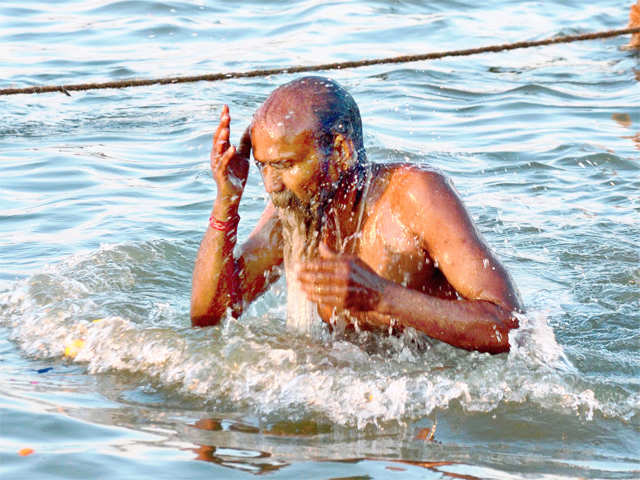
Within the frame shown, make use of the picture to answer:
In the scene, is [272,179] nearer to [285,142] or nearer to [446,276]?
[285,142]

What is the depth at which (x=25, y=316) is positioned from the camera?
5.06 m

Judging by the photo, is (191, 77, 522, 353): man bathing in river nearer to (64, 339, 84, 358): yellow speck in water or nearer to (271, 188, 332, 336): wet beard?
(271, 188, 332, 336): wet beard

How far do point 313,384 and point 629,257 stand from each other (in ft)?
8.78

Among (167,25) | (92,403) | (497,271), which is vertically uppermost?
(167,25)

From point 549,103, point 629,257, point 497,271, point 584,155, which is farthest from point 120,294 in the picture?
point 549,103

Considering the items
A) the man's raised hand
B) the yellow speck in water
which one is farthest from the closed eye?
the yellow speck in water

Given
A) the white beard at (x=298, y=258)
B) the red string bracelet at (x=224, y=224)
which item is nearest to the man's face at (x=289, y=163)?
the white beard at (x=298, y=258)

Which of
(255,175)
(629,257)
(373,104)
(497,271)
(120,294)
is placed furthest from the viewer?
(373,104)

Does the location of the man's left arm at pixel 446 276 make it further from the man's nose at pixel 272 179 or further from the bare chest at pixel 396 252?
the man's nose at pixel 272 179

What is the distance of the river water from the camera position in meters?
3.64

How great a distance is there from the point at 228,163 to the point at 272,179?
309mm

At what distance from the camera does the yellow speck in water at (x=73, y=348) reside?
4637mm

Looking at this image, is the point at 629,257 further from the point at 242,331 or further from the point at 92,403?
the point at 92,403

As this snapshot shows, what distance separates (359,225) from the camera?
167 inches
